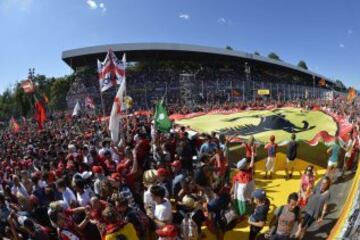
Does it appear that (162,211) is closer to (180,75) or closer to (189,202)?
(189,202)

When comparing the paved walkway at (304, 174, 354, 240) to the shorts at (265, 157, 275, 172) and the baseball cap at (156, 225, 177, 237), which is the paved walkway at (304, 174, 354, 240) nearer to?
the shorts at (265, 157, 275, 172)

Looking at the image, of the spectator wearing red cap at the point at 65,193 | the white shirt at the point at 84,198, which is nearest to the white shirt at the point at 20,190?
the spectator wearing red cap at the point at 65,193

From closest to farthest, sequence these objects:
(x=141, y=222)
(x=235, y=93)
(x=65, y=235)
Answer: (x=65, y=235)
(x=141, y=222)
(x=235, y=93)

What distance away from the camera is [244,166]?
8398 mm

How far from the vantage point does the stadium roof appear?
51.7 metres

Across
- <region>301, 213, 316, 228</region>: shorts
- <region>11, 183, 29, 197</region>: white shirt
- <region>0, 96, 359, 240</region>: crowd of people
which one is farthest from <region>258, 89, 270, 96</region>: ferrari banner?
<region>11, 183, 29, 197</region>: white shirt

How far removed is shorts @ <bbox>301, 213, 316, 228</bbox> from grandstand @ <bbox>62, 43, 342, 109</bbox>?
41161mm

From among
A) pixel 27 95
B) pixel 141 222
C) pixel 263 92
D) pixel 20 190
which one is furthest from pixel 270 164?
pixel 27 95

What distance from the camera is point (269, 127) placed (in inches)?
586

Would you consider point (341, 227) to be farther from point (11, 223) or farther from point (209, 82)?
point (209, 82)

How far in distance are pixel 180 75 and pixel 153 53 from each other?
17.2 feet

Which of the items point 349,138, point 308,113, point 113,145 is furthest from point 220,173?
point 308,113

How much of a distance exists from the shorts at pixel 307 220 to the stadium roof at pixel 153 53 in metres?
44.0

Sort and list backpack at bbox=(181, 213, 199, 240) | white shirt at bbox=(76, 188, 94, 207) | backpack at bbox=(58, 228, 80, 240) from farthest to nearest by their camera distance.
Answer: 1. white shirt at bbox=(76, 188, 94, 207)
2. backpack at bbox=(181, 213, 199, 240)
3. backpack at bbox=(58, 228, 80, 240)
